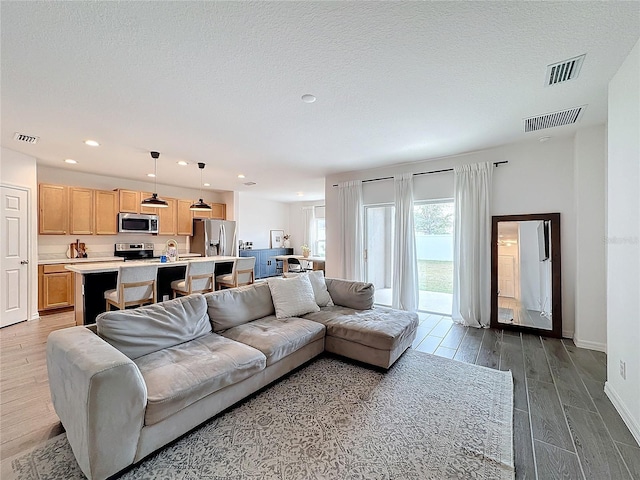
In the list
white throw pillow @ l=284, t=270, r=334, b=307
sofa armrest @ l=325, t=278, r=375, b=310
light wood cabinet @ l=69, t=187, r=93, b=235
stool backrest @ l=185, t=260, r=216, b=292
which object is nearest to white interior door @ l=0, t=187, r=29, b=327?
light wood cabinet @ l=69, t=187, r=93, b=235

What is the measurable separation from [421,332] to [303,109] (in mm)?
3257

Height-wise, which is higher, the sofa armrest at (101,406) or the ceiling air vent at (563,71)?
the ceiling air vent at (563,71)

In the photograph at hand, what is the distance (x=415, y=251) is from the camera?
15.4 feet

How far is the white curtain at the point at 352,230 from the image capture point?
17.4 feet

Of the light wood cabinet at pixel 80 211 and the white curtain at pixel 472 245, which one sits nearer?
the white curtain at pixel 472 245

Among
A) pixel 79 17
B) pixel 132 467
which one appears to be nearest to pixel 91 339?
pixel 132 467

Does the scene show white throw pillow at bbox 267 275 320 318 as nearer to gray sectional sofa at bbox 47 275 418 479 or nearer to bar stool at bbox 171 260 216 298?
gray sectional sofa at bbox 47 275 418 479

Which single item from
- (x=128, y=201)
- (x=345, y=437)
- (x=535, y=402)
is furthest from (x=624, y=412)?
(x=128, y=201)

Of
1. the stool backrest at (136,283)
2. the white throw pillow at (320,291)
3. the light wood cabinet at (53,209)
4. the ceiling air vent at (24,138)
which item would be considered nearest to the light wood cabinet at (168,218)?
the light wood cabinet at (53,209)

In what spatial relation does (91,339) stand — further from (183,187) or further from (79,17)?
(183,187)

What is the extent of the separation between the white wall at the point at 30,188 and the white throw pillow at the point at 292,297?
418cm

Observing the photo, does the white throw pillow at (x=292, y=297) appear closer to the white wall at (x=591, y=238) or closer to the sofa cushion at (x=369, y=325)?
the sofa cushion at (x=369, y=325)

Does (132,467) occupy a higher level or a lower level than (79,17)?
lower

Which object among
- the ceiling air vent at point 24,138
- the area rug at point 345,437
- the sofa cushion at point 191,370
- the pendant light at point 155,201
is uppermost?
the ceiling air vent at point 24,138
